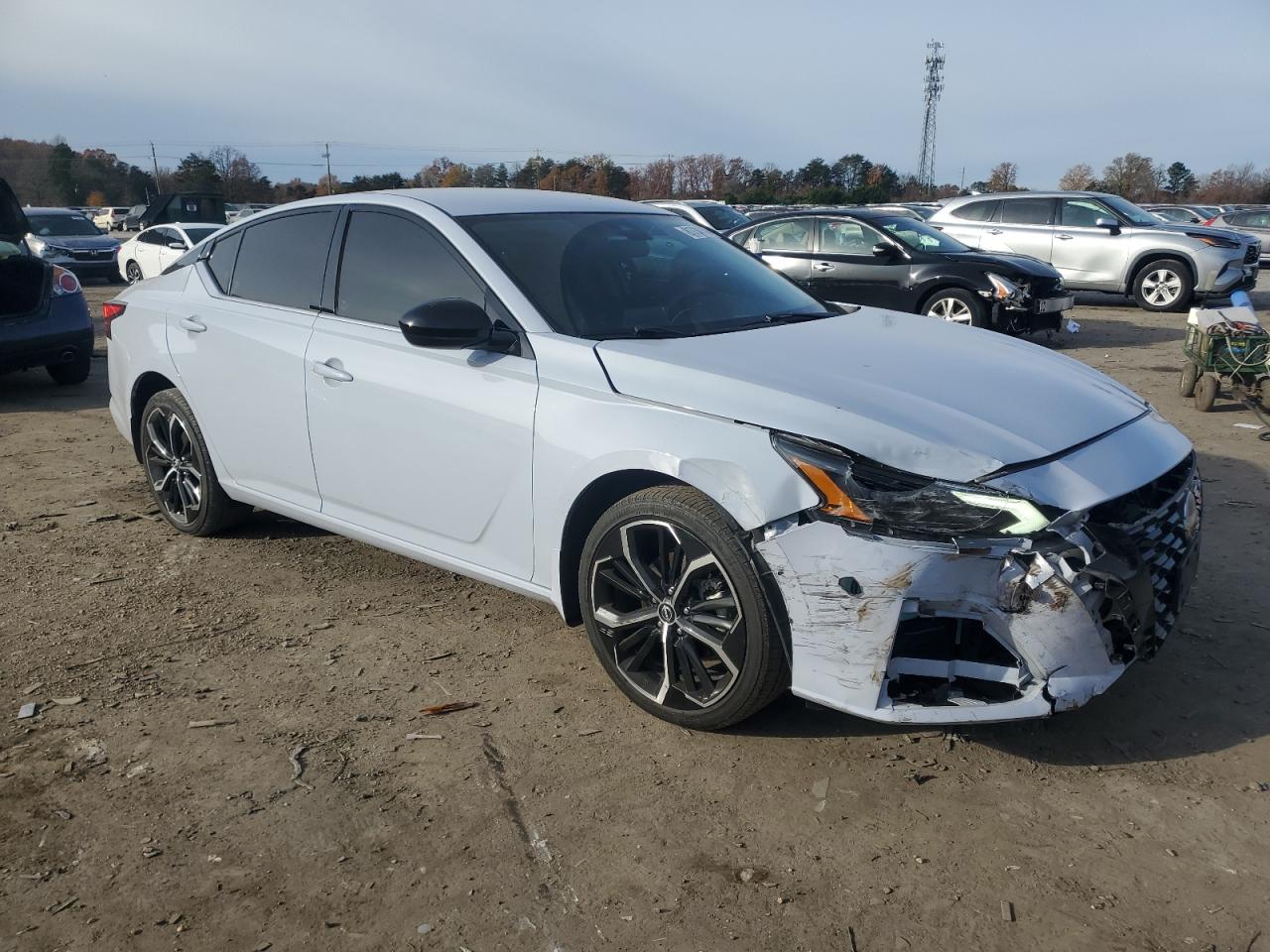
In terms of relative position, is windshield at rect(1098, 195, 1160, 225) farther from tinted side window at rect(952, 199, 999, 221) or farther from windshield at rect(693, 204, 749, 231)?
windshield at rect(693, 204, 749, 231)

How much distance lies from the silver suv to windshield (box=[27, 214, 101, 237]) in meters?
18.6

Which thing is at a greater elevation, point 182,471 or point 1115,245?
point 1115,245

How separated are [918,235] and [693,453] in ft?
31.1

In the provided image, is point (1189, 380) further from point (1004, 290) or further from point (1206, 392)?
point (1004, 290)

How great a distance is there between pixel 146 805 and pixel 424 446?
1465mm

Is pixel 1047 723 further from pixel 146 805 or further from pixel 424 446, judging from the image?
pixel 146 805

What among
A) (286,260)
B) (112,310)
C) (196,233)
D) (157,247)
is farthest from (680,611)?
(157,247)

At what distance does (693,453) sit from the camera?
121 inches

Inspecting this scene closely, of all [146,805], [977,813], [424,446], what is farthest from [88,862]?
[977,813]

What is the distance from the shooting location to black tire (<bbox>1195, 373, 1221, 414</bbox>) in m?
7.99

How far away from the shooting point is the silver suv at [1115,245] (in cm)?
1438

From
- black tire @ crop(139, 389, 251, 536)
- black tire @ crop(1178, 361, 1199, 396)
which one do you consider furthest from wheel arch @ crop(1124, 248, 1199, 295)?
black tire @ crop(139, 389, 251, 536)

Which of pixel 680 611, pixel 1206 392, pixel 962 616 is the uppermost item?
pixel 962 616

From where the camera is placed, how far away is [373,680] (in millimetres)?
3723
